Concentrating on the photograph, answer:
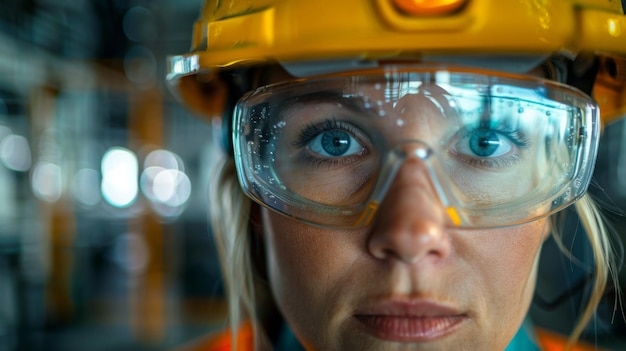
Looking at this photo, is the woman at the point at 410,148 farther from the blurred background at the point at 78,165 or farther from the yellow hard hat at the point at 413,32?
the blurred background at the point at 78,165

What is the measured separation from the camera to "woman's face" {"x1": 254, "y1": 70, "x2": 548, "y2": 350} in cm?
93

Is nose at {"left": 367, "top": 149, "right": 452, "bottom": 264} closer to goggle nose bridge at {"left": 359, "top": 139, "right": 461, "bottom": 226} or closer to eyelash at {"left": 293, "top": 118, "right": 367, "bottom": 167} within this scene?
goggle nose bridge at {"left": 359, "top": 139, "right": 461, "bottom": 226}

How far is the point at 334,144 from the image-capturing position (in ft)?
3.46

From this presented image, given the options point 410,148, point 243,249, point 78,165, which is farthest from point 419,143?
point 78,165

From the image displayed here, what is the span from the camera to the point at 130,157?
8688 millimetres

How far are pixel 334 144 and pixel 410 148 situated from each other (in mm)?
155

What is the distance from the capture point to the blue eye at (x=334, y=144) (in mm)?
1034

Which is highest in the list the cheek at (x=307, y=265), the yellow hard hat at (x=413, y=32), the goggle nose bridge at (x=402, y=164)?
the yellow hard hat at (x=413, y=32)

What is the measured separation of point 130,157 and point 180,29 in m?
2.98

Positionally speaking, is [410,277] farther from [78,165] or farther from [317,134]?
[78,165]

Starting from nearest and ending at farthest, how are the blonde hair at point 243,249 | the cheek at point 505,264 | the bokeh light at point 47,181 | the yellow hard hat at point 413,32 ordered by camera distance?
the yellow hard hat at point 413,32, the cheek at point 505,264, the blonde hair at point 243,249, the bokeh light at point 47,181

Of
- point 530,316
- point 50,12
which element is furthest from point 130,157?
point 530,316

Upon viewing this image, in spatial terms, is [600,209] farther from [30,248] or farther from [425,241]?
[30,248]

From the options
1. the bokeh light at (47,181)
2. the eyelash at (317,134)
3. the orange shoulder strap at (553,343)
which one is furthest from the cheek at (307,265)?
the bokeh light at (47,181)
